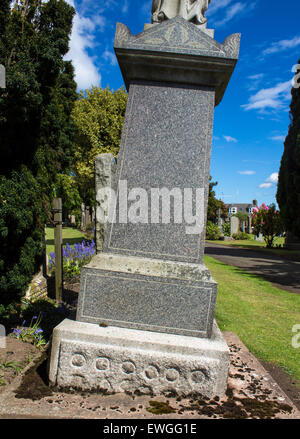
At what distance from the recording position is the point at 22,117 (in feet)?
12.3

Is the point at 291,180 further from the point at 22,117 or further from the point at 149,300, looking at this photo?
the point at 149,300

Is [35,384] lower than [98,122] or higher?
lower

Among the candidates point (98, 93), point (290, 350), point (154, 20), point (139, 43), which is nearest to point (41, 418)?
point (139, 43)

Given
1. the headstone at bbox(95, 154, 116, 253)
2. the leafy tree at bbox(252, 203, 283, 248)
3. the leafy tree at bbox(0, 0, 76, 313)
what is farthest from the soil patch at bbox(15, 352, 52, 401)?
the leafy tree at bbox(252, 203, 283, 248)

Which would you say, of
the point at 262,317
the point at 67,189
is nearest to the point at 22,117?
the point at 262,317

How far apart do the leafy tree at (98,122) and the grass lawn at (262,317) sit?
11.8m

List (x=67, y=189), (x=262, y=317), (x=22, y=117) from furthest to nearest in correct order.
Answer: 1. (x=67, y=189)
2. (x=262, y=317)
3. (x=22, y=117)

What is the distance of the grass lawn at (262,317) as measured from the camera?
12.6 feet

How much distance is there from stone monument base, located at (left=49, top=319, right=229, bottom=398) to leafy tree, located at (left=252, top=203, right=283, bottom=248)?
21405 millimetres

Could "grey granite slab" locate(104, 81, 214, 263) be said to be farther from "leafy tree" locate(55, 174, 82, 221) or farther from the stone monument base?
"leafy tree" locate(55, 174, 82, 221)

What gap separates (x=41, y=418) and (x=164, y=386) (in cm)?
87

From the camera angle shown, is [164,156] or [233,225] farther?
[233,225]

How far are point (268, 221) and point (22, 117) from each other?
21388 millimetres

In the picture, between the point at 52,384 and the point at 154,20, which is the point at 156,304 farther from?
the point at 154,20
